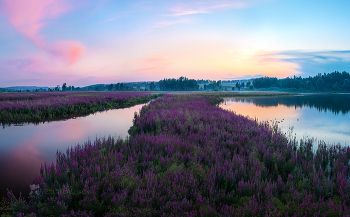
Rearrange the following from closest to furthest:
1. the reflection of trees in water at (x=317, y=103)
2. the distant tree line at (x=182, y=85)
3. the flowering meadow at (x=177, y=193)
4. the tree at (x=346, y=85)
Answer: the flowering meadow at (x=177, y=193) < the reflection of trees in water at (x=317, y=103) < the tree at (x=346, y=85) < the distant tree line at (x=182, y=85)

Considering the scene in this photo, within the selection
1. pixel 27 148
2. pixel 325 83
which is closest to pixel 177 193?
pixel 27 148

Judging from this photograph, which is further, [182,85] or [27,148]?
[182,85]

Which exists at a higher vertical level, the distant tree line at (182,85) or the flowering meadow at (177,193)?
the distant tree line at (182,85)

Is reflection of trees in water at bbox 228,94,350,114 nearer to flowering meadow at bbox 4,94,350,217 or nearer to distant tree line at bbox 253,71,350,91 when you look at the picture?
flowering meadow at bbox 4,94,350,217

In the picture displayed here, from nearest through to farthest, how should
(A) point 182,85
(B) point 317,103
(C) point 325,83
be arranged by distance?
(B) point 317,103 → (C) point 325,83 → (A) point 182,85

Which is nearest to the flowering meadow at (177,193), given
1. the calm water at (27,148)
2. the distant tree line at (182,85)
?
the calm water at (27,148)

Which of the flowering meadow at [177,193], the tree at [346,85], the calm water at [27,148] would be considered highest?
the tree at [346,85]

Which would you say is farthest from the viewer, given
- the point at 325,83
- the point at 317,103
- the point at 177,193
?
the point at 325,83

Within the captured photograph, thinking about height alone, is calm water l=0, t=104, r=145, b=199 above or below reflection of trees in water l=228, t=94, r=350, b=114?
below

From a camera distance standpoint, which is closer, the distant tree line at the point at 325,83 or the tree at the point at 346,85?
the tree at the point at 346,85

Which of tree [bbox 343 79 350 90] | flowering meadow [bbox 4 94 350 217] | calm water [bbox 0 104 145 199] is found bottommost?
calm water [bbox 0 104 145 199]

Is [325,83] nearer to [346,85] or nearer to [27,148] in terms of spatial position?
[346,85]

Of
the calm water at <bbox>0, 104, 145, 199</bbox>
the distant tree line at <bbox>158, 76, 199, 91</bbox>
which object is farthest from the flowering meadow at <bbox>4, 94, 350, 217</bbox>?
the distant tree line at <bbox>158, 76, 199, 91</bbox>

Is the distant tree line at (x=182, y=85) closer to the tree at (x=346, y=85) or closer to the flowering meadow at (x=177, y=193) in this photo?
the tree at (x=346, y=85)
